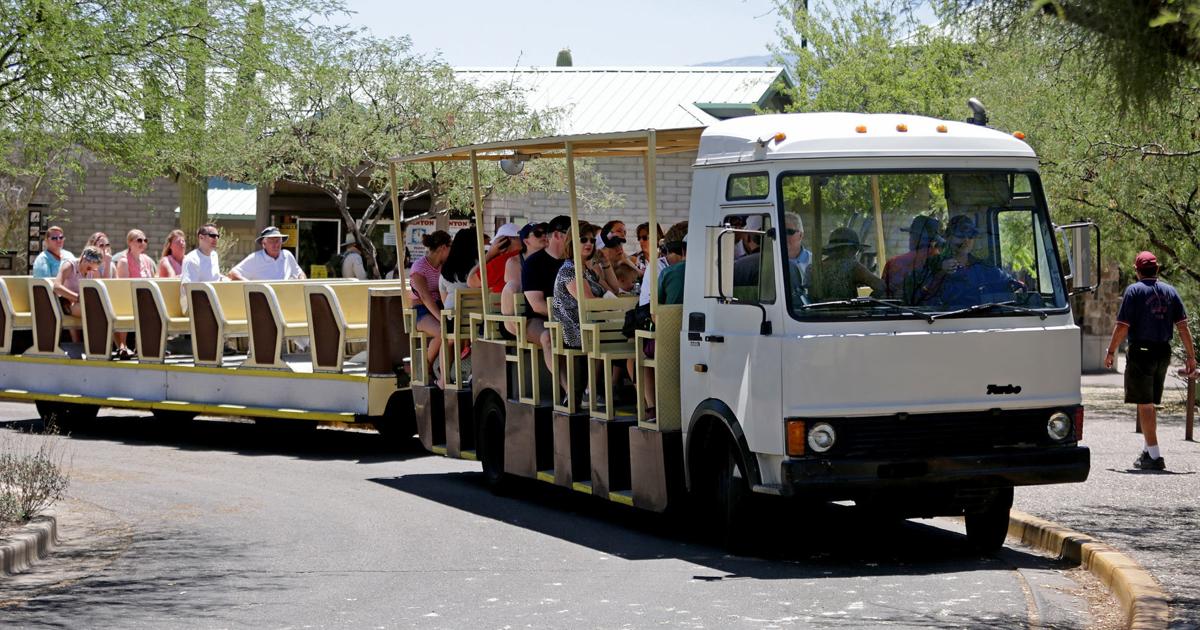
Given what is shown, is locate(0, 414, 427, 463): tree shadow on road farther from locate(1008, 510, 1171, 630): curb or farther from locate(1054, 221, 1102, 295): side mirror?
locate(1054, 221, 1102, 295): side mirror

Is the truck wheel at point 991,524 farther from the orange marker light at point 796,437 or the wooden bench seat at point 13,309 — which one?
the wooden bench seat at point 13,309

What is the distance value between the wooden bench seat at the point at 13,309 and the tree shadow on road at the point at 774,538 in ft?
23.4

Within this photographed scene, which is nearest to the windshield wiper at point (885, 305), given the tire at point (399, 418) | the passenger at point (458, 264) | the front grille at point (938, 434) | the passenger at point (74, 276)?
the front grille at point (938, 434)

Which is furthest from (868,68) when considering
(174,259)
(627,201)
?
(174,259)

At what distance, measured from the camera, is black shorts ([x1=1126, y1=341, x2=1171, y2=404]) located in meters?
14.6

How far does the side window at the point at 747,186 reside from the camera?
398 inches

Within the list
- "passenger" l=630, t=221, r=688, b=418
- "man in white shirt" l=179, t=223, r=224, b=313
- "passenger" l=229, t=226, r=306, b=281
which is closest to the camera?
"passenger" l=630, t=221, r=688, b=418

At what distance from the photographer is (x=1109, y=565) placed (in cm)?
967

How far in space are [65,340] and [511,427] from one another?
7.99 metres

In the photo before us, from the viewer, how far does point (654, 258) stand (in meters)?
10.9

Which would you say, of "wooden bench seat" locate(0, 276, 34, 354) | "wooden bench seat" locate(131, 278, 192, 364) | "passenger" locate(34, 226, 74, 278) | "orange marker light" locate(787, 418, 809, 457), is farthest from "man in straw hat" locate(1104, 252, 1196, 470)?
"passenger" locate(34, 226, 74, 278)

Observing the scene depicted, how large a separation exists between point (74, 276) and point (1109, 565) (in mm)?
12835

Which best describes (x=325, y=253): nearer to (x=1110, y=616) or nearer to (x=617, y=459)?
(x=617, y=459)

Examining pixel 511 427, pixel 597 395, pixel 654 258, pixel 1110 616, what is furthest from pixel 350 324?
pixel 1110 616
